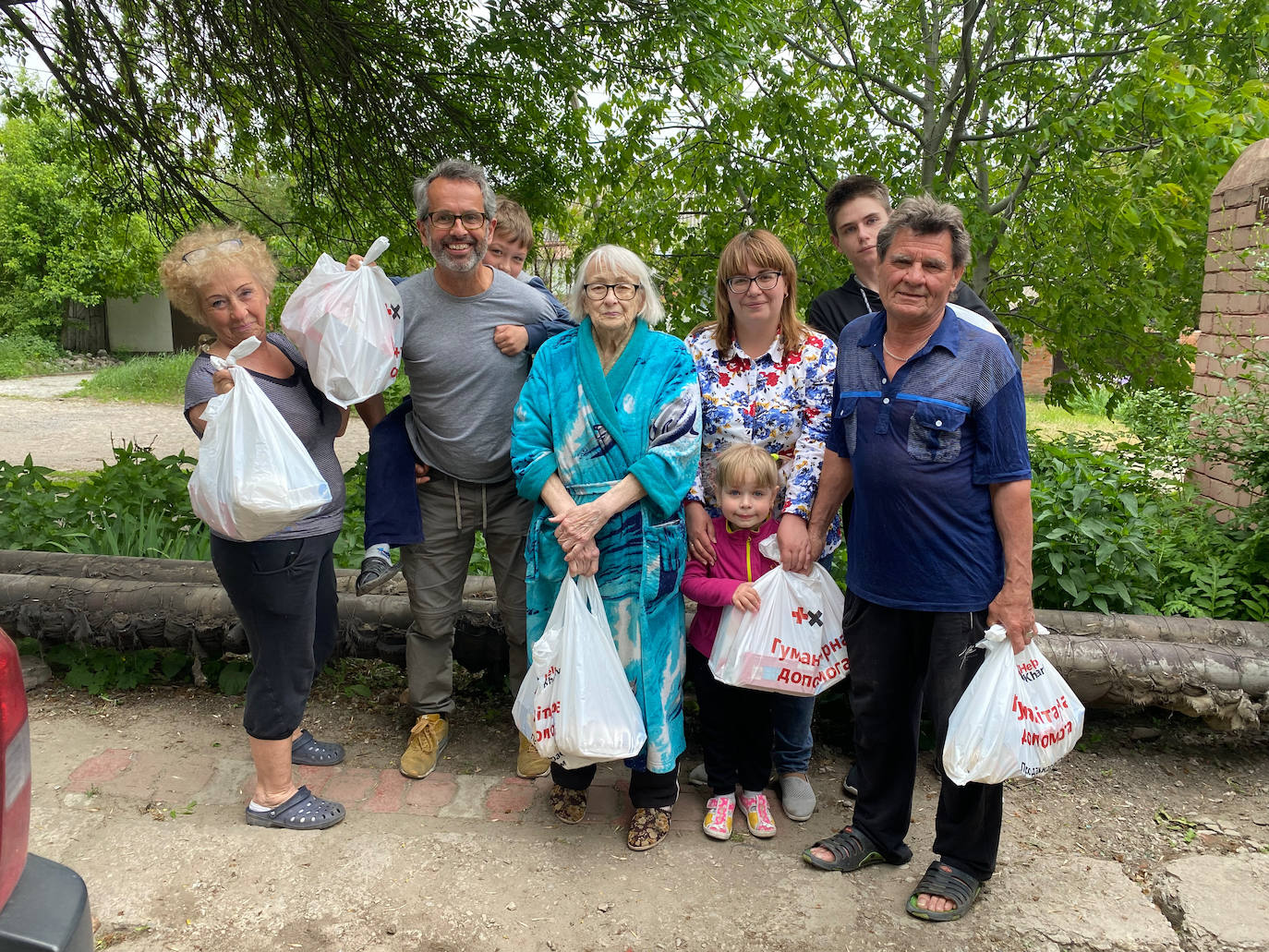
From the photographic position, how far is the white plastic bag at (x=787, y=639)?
9.31ft

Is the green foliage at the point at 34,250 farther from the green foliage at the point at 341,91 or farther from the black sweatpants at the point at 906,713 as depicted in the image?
the black sweatpants at the point at 906,713

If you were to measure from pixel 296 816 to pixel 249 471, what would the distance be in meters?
1.26

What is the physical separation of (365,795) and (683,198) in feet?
13.9

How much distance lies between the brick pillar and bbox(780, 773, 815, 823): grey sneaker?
280 centimetres

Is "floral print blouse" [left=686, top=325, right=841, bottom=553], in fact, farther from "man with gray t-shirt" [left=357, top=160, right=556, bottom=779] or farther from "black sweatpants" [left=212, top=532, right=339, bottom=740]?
"black sweatpants" [left=212, top=532, right=339, bottom=740]

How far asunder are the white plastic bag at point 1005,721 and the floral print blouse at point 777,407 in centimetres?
71

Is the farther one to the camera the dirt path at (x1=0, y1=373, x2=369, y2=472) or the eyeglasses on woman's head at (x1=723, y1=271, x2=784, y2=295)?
the dirt path at (x1=0, y1=373, x2=369, y2=472)

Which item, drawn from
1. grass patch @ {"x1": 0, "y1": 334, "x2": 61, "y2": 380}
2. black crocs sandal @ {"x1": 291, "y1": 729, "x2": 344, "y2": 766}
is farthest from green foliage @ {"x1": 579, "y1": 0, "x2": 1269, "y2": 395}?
grass patch @ {"x1": 0, "y1": 334, "x2": 61, "y2": 380}

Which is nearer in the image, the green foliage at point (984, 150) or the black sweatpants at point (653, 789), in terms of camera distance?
the black sweatpants at point (653, 789)

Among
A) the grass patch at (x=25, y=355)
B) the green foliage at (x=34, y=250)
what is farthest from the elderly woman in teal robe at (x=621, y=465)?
the green foliage at (x=34, y=250)

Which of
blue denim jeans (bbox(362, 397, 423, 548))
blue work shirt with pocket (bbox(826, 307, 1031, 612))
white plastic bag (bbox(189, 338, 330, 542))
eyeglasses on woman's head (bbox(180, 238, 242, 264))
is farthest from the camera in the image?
blue denim jeans (bbox(362, 397, 423, 548))

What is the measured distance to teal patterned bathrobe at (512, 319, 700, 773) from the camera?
2818mm

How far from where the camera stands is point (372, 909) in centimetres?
267

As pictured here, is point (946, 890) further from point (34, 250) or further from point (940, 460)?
point (34, 250)
